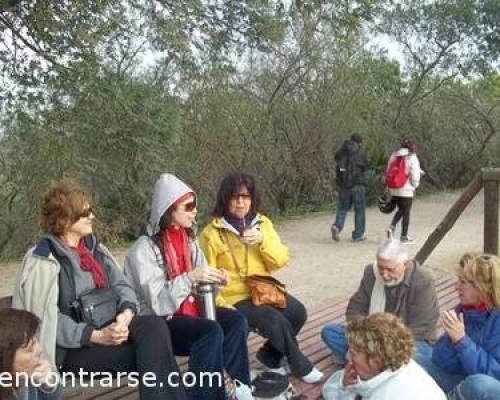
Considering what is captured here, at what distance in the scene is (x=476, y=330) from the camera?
2885 mm

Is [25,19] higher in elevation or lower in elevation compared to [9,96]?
higher

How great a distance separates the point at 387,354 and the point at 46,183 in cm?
731

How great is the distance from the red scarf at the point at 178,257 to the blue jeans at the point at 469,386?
3.98ft

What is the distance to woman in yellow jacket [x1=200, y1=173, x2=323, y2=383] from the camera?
11.7ft

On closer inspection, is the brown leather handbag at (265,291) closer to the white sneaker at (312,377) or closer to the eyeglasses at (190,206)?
the white sneaker at (312,377)

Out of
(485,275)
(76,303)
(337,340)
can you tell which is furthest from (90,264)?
(485,275)

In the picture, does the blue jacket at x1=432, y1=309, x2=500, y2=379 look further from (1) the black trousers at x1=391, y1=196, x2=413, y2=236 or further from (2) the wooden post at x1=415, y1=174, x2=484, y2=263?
(1) the black trousers at x1=391, y1=196, x2=413, y2=236

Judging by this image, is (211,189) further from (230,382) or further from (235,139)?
(230,382)

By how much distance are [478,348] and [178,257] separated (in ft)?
4.77

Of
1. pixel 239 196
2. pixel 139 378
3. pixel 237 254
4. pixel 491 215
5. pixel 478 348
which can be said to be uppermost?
pixel 239 196

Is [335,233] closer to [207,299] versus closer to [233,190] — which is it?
[233,190]

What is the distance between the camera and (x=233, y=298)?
360cm

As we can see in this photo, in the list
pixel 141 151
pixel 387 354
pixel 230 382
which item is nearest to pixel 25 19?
pixel 141 151

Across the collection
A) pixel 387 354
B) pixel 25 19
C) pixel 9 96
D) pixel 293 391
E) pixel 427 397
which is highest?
pixel 25 19
